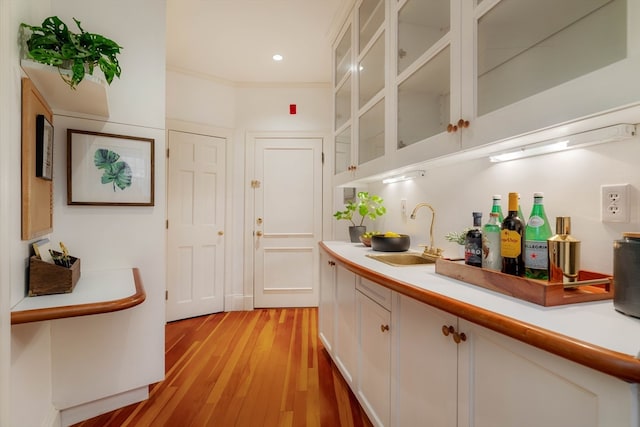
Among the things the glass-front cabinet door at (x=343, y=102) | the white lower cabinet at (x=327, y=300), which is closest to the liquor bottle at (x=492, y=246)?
the white lower cabinet at (x=327, y=300)

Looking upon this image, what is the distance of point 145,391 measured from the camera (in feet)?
5.97

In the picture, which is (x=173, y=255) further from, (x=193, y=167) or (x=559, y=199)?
(x=559, y=199)

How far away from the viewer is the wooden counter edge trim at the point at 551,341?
461mm

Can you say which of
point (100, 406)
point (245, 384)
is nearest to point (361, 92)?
point (245, 384)

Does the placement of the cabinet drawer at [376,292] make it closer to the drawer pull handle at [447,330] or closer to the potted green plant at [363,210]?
the drawer pull handle at [447,330]

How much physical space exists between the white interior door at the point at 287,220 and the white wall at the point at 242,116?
0.17m

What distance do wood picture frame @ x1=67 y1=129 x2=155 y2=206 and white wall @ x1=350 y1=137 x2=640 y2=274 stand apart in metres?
1.80

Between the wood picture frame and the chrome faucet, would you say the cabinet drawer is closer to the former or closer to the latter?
the chrome faucet

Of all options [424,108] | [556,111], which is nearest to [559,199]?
[556,111]

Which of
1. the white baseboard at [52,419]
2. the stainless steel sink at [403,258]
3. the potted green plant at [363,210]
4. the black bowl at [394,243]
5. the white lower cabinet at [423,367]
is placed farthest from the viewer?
the potted green plant at [363,210]

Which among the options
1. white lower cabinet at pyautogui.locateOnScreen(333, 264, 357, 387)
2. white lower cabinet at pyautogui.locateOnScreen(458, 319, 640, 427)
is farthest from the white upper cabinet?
white lower cabinet at pyautogui.locateOnScreen(333, 264, 357, 387)

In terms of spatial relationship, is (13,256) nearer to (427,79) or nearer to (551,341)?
(551,341)

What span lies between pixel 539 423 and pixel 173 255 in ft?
10.7

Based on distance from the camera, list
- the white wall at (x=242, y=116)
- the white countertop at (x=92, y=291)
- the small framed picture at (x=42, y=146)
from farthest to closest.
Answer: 1. the white wall at (x=242, y=116)
2. the small framed picture at (x=42, y=146)
3. the white countertop at (x=92, y=291)
